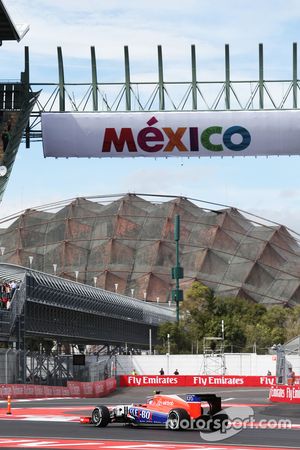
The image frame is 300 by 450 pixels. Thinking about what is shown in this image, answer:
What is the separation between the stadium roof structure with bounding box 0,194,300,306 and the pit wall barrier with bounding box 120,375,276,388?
7768cm

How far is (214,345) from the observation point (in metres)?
106

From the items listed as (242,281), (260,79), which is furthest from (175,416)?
(242,281)

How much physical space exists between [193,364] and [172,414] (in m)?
62.2

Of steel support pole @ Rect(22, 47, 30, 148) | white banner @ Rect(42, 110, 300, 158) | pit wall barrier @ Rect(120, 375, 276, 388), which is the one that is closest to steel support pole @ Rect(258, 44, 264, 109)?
white banner @ Rect(42, 110, 300, 158)

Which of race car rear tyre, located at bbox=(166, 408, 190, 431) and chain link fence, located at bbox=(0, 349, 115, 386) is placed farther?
chain link fence, located at bbox=(0, 349, 115, 386)

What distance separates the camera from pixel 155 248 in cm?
16425

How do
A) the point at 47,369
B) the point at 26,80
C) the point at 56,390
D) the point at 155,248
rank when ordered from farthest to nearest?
the point at 155,248
the point at 47,369
the point at 56,390
the point at 26,80

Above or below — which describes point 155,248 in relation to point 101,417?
above

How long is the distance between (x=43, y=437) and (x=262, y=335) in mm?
92384

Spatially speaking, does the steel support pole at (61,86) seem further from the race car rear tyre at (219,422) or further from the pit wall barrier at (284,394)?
the race car rear tyre at (219,422)

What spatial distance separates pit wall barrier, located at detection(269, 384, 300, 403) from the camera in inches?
1972

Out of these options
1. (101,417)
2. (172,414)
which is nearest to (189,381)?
(101,417)

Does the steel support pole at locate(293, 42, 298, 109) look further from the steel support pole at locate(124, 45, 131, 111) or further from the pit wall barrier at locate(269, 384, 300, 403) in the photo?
the pit wall barrier at locate(269, 384, 300, 403)

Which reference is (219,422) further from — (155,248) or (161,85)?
(155,248)
